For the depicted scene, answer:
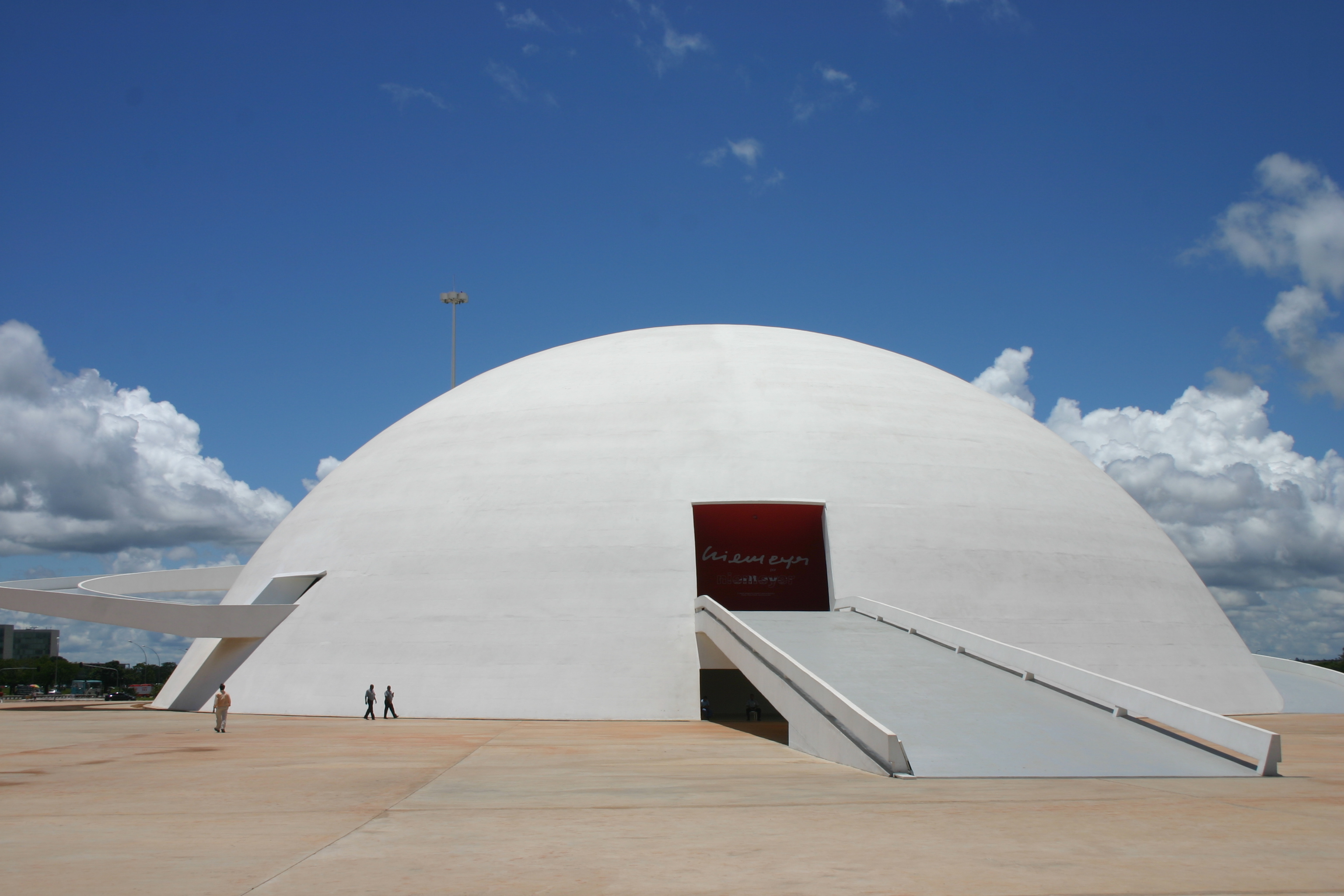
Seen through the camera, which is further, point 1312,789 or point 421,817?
point 1312,789

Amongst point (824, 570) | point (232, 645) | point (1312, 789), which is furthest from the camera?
point (824, 570)

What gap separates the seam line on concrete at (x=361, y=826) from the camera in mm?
5965

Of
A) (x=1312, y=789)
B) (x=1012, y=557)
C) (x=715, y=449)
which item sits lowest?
(x=1312, y=789)

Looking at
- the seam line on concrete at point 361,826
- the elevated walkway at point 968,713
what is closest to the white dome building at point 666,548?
the elevated walkway at point 968,713

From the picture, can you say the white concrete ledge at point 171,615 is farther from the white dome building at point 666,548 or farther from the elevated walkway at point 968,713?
the elevated walkway at point 968,713

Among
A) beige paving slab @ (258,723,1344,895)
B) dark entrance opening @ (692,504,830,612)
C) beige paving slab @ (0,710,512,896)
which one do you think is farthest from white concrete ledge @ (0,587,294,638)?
beige paving slab @ (258,723,1344,895)

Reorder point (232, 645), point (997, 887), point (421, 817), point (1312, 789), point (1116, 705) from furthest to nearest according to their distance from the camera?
point (232, 645)
point (1116, 705)
point (1312, 789)
point (421, 817)
point (997, 887)

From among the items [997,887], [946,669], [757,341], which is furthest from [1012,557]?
[997,887]

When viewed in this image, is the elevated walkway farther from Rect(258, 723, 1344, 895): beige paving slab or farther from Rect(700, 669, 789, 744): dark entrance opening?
Rect(700, 669, 789, 744): dark entrance opening

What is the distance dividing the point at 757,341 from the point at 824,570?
641 centimetres

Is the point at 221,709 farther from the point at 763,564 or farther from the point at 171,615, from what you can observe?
the point at 763,564

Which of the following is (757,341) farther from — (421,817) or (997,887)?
(997,887)

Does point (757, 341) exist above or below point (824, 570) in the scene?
above

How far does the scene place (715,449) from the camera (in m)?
22.3
